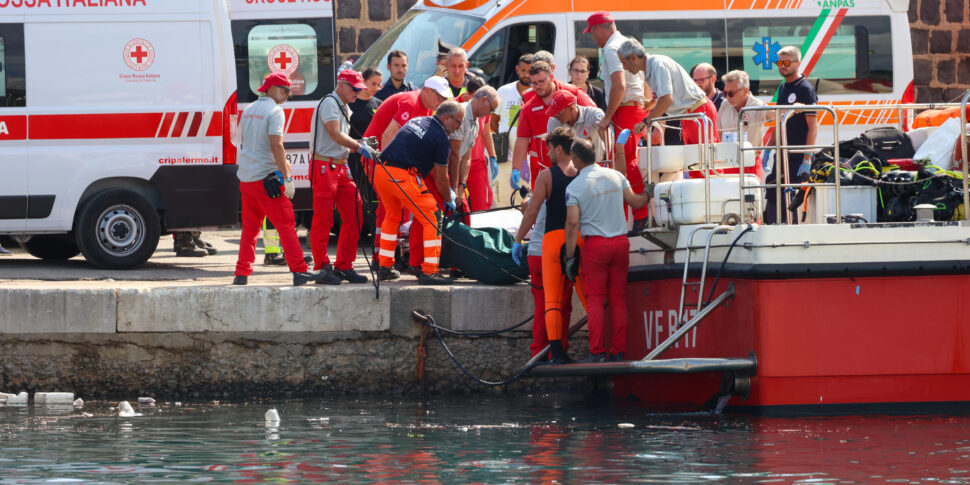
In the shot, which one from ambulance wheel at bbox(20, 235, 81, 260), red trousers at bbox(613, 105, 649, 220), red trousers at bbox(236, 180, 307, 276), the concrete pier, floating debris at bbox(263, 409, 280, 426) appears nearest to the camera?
floating debris at bbox(263, 409, 280, 426)

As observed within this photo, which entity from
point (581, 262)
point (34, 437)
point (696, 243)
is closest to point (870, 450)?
point (696, 243)

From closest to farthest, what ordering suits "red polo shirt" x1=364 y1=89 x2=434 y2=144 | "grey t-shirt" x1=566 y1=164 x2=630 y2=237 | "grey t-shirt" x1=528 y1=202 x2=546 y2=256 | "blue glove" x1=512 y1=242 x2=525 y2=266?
"grey t-shirt" x1=566 y1=164 x2=630 y2=237, "grey t-shirt" x1=528 y1=202 x2=546 y2=256, "blue glove" x1=512 y1=242 x2=525 y2=266, "red polo shirt" x1=364 y1=89 x2=434 y2=144

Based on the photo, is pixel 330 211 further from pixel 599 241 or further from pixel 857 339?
pixel 857 339

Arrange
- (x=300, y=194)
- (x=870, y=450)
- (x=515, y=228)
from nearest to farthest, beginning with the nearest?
(x=870, y=450) → (x=515, y=228) → (x=300, y=194)

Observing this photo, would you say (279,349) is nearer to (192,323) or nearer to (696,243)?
(192,323)

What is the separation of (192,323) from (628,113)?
343 centimetres

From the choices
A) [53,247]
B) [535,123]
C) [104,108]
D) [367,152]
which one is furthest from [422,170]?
[53,247]

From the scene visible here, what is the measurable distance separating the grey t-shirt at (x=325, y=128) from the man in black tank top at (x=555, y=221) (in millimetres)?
1807

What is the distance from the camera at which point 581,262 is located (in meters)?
9.96

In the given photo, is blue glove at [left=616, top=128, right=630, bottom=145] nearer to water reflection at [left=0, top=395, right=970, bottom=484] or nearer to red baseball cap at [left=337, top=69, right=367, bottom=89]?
water reflection at [left=0, top=395, right=970, bottom=484]

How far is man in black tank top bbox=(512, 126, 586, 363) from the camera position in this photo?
32.9 ft

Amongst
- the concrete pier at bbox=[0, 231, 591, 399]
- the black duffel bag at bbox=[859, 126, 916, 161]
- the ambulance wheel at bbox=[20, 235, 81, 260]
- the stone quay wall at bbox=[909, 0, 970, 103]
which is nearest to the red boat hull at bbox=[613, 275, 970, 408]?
the black duffel bag at bbox=[859, 126, 916, 161]

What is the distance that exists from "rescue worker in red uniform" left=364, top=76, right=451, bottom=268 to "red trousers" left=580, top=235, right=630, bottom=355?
1.88 m

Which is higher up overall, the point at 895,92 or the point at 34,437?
the point at 895,92
